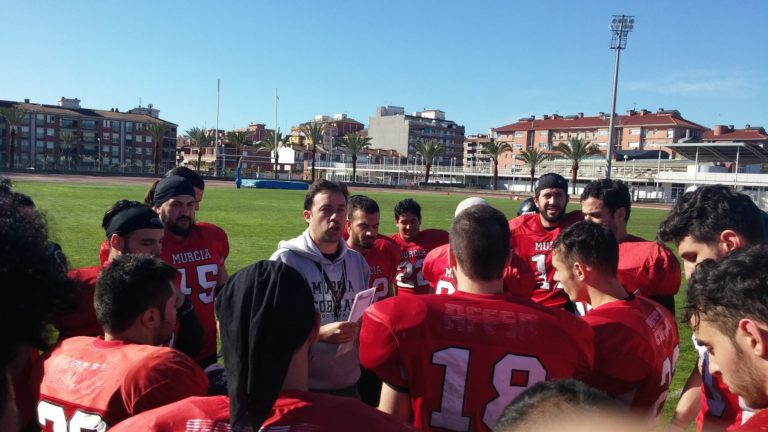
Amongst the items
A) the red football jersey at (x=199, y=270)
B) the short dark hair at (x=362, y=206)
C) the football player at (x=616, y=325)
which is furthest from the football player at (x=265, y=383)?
the short dark hair at (x=362, y=206)

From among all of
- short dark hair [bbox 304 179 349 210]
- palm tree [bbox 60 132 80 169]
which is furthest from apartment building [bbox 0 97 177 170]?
short dark hair [bbox 304 179 349 210]

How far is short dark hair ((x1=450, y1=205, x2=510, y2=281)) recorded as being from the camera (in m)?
2.66

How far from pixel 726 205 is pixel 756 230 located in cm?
21

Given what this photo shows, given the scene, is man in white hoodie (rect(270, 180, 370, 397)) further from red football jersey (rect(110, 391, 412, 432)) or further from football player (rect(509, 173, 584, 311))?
football player (rect(509, 173, 584, 311))

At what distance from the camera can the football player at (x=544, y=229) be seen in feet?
18.3

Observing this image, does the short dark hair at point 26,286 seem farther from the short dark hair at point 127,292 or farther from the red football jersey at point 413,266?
the red football jersey at point 413,266

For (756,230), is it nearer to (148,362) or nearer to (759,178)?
(148,362)

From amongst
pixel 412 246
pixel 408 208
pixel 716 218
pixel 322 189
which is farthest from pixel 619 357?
pixel 408 208

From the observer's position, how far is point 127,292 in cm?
270

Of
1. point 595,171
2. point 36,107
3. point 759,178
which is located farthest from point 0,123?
point 759,178

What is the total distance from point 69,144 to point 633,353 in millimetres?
117002

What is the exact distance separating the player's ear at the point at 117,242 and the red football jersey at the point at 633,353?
→ 315 centimetres

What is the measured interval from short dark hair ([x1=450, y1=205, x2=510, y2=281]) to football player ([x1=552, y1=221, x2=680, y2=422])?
0.60m

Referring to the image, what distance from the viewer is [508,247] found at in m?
2.76
